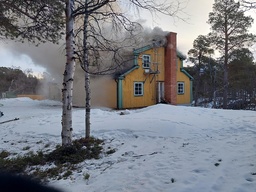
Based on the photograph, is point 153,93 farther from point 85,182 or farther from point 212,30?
point 85,182

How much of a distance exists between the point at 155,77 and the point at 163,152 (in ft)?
41.6

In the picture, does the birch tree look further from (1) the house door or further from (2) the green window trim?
(1) the house door

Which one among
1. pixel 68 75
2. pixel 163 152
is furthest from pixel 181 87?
pixel 68 75

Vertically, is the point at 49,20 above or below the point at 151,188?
above

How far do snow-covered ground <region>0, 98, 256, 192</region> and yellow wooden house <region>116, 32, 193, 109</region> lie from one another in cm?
774

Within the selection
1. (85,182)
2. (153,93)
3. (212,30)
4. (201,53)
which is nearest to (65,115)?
(85,182)

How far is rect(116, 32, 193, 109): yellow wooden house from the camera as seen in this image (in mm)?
16062

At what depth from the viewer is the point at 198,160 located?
14.0 feet

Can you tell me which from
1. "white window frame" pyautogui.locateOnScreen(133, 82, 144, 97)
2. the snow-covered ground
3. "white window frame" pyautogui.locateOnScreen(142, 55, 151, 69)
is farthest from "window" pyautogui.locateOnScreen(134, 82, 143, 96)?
the snow-covered ground

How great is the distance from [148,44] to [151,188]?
576 inches

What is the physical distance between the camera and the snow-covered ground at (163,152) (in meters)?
3.45

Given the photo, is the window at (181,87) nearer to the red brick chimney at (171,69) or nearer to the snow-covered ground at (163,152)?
the red brick chimney at (171,69)

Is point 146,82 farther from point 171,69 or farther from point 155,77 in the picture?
point 171,69

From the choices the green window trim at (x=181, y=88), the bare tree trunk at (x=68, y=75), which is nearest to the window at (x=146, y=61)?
the green window trim at (x=181, y=88)
